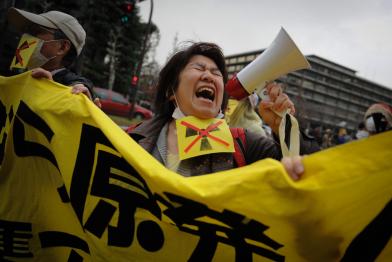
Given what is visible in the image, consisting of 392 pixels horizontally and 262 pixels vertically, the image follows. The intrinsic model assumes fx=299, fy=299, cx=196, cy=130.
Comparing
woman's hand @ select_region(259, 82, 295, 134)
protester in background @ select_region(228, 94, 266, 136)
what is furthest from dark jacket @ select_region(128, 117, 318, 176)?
protester in background @ select_region(228, 94, 266, 136)

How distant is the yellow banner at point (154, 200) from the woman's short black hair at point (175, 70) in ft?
1.82

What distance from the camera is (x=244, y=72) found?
5.84 ft

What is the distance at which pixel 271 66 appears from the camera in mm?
1662

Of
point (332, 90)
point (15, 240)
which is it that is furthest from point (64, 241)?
point (332, 90)

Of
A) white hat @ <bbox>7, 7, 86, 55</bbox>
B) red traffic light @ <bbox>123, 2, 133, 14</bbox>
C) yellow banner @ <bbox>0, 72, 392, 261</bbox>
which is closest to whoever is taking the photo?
yellow banner @ <bbox>0, 72, 392, 261</bbox>

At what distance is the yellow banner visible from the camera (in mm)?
955

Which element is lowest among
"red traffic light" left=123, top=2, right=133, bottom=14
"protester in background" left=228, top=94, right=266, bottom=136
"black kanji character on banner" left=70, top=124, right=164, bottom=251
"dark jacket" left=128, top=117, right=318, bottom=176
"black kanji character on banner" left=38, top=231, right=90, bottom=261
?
"black kanji character on banner" left=38, top=231, right=90, bottom=261

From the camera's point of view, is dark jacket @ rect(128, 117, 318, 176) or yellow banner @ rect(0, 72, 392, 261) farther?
dark jacket @ rect(128, 117, 318, 176)

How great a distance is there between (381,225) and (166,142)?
1.05m

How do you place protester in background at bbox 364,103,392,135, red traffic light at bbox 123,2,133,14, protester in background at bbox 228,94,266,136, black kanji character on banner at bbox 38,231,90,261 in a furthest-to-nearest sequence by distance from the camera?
red traffic light at bbox 123,2,133,14, protester in background at bbox 228,94,266,136, protester in background at bbox 364,103,392,135, black kanji character on banner at bbox 38,231,90,261

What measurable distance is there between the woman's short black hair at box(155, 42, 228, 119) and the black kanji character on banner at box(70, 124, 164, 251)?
0.60 metres

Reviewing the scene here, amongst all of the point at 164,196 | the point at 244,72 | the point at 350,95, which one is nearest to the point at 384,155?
the point at 164,196

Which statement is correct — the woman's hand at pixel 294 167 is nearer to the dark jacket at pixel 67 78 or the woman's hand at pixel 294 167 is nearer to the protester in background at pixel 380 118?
the dark jacket at pixel 67 78

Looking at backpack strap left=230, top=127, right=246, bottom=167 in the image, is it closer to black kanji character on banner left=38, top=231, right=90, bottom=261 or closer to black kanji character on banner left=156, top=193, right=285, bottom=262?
black kanji character on banner left=156, top=193, right=285, bottom=262
